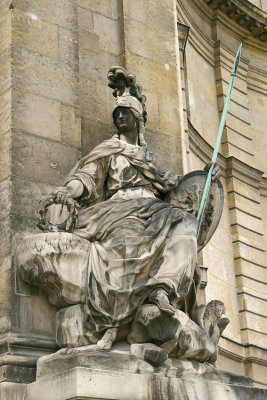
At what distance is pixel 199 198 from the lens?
32.4 ft

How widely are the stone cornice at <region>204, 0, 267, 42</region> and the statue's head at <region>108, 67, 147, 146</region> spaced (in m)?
14.9

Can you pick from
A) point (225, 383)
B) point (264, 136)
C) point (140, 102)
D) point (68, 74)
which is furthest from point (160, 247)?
point (264, 136)

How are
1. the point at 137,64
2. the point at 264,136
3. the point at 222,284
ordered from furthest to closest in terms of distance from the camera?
1. the point at 264,136
2. the point at 222,284
3. the point at 137,64

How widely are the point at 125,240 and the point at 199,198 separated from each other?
1.67 meters

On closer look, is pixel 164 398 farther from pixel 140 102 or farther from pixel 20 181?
pixel 140 102

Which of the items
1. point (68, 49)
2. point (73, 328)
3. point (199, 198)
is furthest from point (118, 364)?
point (68, 49)

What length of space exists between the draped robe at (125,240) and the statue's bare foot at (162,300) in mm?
75

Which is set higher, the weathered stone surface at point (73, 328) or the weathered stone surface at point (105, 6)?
the weathered stone surface at point (105, 6)

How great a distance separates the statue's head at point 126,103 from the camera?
9.79 m

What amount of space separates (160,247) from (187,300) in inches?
31.4

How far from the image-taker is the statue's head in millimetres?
9789

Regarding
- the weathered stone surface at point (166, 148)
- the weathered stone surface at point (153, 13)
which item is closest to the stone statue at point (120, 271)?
the weathered stone surface at point (166, 148)

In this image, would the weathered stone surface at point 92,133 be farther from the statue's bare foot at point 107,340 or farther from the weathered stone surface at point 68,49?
the statue's bare foot at point 107,340

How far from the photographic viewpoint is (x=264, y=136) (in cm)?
2597
